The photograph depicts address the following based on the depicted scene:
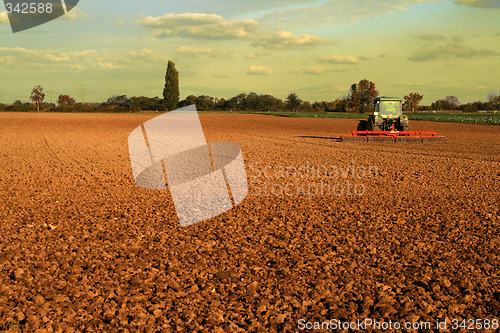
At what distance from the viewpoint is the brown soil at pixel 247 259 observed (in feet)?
14.9

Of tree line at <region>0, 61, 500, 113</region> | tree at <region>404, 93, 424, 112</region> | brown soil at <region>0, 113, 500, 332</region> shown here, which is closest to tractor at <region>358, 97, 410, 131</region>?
brown soil at <region>0, 113, 500, 332</region>

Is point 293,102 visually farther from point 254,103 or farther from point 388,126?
point 388,126

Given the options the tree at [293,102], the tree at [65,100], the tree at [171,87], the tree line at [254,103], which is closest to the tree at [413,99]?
the tree line at [254,103]

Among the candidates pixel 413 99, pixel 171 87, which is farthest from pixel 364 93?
pixel 171 87

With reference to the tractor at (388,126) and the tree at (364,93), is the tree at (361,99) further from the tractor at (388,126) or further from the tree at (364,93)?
the tractor at (388,126)

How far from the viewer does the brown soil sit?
454 centimetres

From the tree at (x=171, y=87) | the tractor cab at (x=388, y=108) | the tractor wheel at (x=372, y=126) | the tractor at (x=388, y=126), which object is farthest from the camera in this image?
the tree at (x=171, y=87)

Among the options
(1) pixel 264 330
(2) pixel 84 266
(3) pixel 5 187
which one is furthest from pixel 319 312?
(3) pixel 5 187

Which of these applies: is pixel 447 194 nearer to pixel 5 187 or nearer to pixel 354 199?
pixel 354 199

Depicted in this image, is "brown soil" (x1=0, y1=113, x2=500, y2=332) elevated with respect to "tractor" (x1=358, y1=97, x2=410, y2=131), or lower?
lower

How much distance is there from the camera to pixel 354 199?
9.68 metres

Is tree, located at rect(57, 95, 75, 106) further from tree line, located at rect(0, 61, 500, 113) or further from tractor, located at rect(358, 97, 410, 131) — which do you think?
tractor, located at rect(358, 97, 410, 131)

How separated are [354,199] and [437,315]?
524 centimetres

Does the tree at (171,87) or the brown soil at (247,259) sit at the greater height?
the tree at (171,87)
